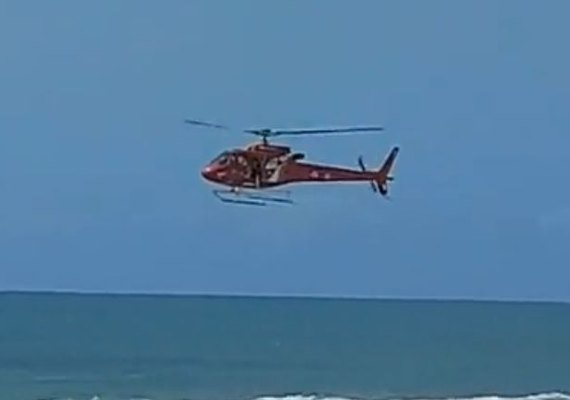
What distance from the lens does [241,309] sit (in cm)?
11975

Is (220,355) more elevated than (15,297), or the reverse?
(15,297)

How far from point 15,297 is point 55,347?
66050mm

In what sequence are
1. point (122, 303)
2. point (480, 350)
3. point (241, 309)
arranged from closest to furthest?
point (480, 350)
point (241, 309)
point (122, 303)

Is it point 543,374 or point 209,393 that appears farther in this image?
point 543,374

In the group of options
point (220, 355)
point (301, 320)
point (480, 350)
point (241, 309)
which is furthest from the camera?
point (241, 309)

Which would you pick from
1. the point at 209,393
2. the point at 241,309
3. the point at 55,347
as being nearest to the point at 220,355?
the point at 55,347

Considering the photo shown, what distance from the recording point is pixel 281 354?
206 feet

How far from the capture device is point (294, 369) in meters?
53.7

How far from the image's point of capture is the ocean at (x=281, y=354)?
4425cm

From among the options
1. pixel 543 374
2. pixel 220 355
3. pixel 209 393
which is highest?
pixel 220 355

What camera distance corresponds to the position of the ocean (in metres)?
44.2

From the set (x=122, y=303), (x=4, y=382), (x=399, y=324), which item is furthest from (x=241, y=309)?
(x=4, y=382)

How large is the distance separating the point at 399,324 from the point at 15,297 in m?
42.9

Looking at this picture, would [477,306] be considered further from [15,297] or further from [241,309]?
[15,297]
